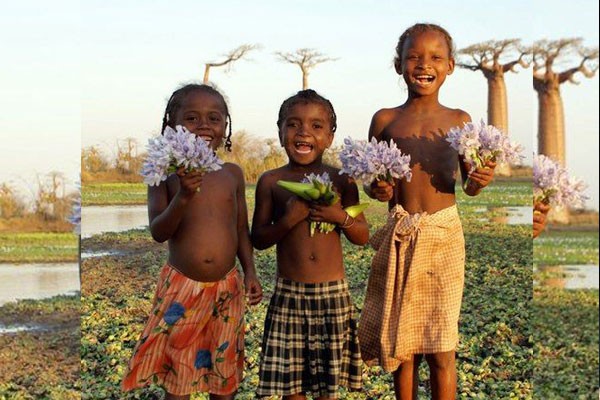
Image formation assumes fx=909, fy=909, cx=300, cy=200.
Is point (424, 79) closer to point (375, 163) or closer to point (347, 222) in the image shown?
point (375, 163)

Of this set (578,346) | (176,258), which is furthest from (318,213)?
(578,346)

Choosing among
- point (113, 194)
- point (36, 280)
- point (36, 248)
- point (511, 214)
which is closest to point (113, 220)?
point (113, 194)

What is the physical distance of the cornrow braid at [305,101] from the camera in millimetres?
3857

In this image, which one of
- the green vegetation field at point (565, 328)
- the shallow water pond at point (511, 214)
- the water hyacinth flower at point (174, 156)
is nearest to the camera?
the water hyacinth flower at point (174, 156)

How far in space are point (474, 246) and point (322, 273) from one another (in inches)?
264

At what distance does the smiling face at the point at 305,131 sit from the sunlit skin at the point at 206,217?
275 mm

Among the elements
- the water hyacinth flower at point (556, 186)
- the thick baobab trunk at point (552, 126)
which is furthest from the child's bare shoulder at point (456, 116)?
the thick baobab trunk at point (552, 126)

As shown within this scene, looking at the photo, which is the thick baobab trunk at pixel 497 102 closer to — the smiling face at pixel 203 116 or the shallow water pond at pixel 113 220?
the shallow water pond at pixel 113 220

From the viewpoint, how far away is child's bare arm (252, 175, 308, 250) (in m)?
3.69

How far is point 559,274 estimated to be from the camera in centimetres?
948

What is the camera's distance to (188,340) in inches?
148

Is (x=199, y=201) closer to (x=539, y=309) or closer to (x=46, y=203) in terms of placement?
(x=539, y=309)

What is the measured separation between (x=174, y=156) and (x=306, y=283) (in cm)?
84

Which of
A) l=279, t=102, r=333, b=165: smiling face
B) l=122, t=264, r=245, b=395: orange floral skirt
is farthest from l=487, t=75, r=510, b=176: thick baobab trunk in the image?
l=122, t=264, r=245, b=395: orange floral skirt
